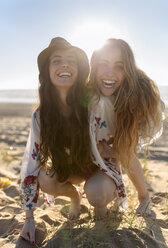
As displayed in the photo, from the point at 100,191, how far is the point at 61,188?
15.6 inches

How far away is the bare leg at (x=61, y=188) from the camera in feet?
7.60

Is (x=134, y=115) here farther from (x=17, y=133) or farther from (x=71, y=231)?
(x=17, y=133)

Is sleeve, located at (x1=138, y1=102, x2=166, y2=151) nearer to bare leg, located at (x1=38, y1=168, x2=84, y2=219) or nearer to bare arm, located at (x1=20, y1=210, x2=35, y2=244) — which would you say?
bare leg, located at (x1=38, y1=168, x2=84, y2=219)

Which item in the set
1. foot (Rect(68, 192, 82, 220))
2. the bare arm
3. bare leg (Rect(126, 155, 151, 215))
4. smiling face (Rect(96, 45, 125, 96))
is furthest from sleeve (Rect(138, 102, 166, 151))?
the bare arm

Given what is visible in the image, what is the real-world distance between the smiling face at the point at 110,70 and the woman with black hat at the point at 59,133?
0.13 meters

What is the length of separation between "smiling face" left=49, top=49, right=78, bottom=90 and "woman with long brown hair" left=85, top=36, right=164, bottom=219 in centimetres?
21

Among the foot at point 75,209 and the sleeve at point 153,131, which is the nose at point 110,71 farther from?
the foot at point 75,209

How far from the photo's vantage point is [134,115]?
2.39m

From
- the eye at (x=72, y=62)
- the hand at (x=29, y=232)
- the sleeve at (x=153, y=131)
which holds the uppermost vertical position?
the eye at (x=72, y=62)

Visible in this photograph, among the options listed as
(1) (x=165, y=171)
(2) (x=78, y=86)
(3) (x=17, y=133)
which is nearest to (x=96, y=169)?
(2) (x=78, y=86)

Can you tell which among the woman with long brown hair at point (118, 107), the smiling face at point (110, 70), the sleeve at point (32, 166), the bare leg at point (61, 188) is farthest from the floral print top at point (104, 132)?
the sleeve at point (32, 166)

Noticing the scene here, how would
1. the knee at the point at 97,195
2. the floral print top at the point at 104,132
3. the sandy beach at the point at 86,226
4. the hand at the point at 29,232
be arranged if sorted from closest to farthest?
the sandy beach at the point at 86,226
the hand at the point at 29,232
the knee at the point at 97,195
the floral print top at the point at 104,132

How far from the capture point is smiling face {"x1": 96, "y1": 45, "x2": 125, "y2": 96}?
2.37 m

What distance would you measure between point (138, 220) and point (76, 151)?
0.74m
